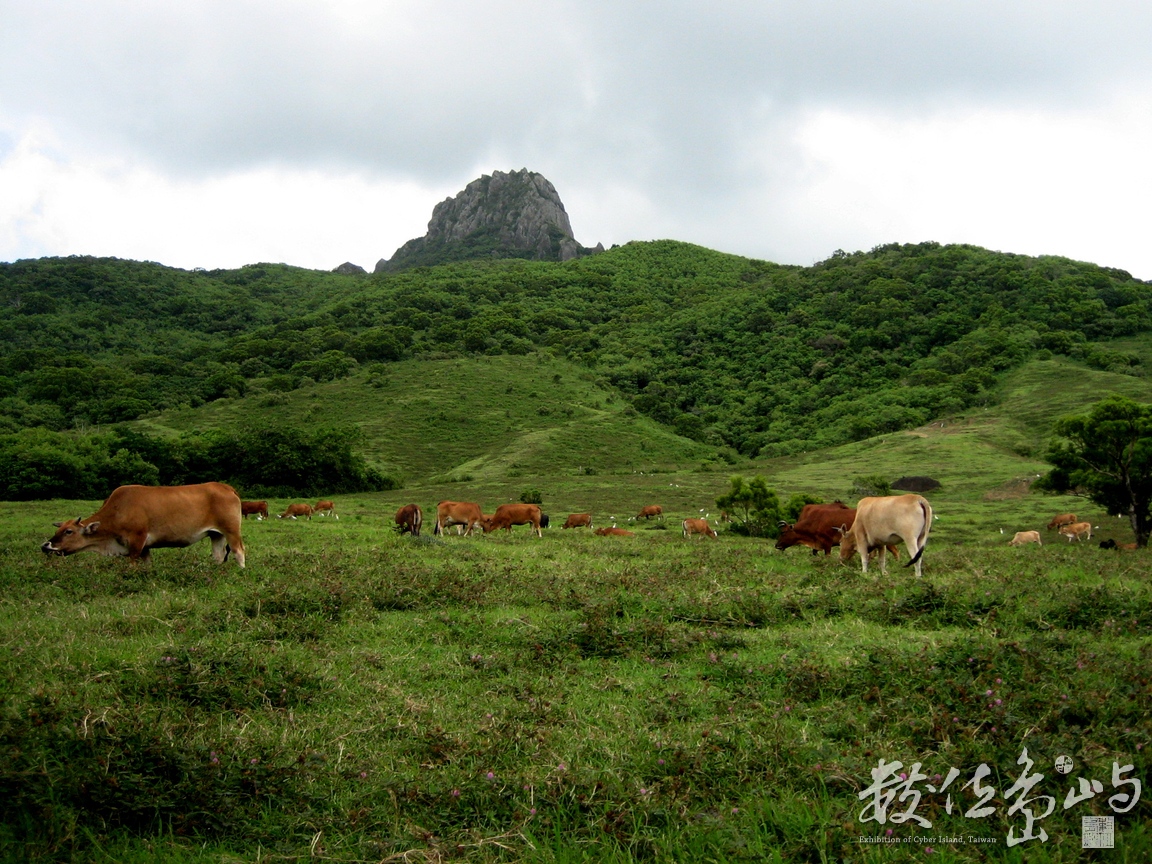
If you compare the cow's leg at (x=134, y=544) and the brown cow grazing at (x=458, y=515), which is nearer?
the cow's leg at (x=134, y=544)

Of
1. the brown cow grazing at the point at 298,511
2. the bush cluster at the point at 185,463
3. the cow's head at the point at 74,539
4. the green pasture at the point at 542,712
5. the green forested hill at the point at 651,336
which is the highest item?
the green forested hill at the point at 651,336

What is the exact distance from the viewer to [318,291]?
154750mm

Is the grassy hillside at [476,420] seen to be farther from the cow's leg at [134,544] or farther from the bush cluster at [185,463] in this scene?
the cow's leg at [134,544]

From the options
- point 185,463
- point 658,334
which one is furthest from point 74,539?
point 658,334

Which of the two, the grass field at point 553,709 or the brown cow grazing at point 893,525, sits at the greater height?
the brown cow grazing at point 893,525

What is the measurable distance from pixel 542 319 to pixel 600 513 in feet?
310

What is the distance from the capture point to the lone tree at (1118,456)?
27719mm

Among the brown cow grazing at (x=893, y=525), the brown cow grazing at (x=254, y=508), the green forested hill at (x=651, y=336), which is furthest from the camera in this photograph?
the green forested hill at (x=651, y=336)

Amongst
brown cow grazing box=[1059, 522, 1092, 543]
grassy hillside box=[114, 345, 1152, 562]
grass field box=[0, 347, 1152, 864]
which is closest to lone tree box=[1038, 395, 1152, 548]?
→ brown cow grazing box=[1059, 522, 1092, 543]

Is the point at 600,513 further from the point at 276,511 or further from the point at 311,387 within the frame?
the point at 311,387

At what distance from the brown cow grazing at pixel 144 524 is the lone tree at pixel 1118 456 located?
102ft

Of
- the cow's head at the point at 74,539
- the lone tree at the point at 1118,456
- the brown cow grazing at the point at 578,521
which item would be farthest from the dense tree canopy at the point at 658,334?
the cow's head at the point at 74,539

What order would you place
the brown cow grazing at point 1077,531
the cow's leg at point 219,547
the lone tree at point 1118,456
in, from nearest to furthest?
the cow's leg at point 219,547
the lone tree at point 1118,456
the brown cow grazing at point 1077,531

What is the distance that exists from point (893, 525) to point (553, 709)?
9.24m
